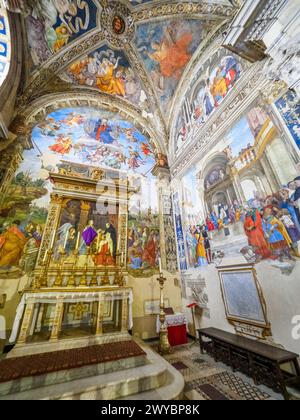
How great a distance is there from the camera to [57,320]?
4730 millimetres

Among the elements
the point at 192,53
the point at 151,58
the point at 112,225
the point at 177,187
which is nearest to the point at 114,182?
the point at 112,225

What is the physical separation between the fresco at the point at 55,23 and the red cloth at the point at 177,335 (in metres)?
11.8

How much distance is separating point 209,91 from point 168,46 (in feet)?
11.1

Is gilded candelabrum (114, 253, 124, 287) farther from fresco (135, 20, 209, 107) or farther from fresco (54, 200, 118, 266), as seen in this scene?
fresco (135, 20, 209, 107)

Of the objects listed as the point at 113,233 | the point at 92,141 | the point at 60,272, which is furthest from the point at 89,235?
the point at 92,141

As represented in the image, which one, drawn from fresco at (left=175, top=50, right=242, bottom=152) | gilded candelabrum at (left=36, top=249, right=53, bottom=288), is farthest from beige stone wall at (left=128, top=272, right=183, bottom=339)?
fresco at (left=175, top=50, right=242, bottom=152)

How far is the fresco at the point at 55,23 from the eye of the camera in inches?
244

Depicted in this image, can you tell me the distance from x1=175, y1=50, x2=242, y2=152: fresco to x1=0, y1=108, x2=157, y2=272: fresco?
99.0 inches

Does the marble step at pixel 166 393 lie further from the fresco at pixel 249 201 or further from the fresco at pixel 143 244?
the fresco at pixel 143 244

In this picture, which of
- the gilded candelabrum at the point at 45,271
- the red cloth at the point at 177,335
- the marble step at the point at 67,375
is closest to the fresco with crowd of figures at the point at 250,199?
the red cloth at the point at 177,335

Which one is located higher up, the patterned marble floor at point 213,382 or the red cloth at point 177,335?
the red cloth at point 177,335

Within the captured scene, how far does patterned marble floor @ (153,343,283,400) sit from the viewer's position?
296 centimetres
